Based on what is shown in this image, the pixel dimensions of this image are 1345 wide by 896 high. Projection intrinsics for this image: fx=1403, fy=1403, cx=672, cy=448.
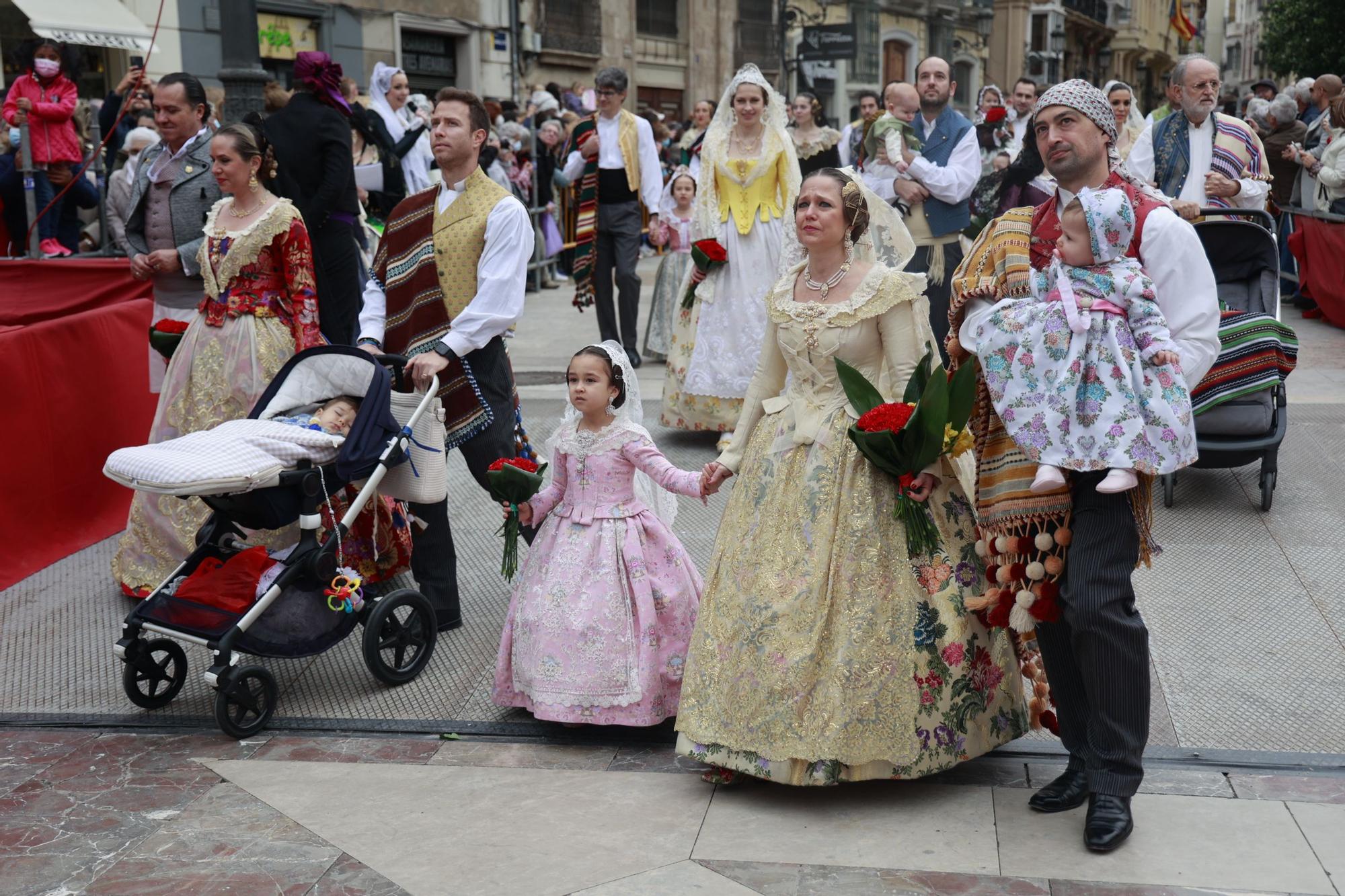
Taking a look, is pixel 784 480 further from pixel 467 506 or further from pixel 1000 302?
pixel 467 506

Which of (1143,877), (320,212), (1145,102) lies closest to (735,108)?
(320,212)

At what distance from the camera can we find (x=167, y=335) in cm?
599

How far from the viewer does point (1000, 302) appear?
367cm

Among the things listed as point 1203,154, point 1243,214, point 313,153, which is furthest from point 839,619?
point 1203,154

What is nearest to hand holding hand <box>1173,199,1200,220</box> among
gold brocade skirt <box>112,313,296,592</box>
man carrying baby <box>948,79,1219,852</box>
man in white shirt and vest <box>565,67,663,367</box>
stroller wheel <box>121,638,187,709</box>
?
man carrying baby <box>948,79,1219,852</box>

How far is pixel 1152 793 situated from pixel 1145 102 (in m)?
73.0

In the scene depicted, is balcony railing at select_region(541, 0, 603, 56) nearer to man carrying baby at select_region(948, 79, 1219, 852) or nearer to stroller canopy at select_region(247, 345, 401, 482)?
stroller canopy at select_region(247, 345, 401, 482)

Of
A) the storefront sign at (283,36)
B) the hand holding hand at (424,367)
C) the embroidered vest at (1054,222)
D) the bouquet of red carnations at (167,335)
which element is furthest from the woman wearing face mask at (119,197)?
the storefront sign at (283,36)

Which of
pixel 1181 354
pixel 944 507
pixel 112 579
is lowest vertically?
pixel 112 579

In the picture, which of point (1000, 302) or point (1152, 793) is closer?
point (1000, 302)

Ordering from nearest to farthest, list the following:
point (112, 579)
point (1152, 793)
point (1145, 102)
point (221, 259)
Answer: point (1152, 793)
point (221, 259)
point (112, 579)
point (1145, 102)

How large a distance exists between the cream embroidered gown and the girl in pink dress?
0.36 meters

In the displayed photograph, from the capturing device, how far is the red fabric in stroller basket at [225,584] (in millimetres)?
4695

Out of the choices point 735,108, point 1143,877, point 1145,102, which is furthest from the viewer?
point 1145,102
